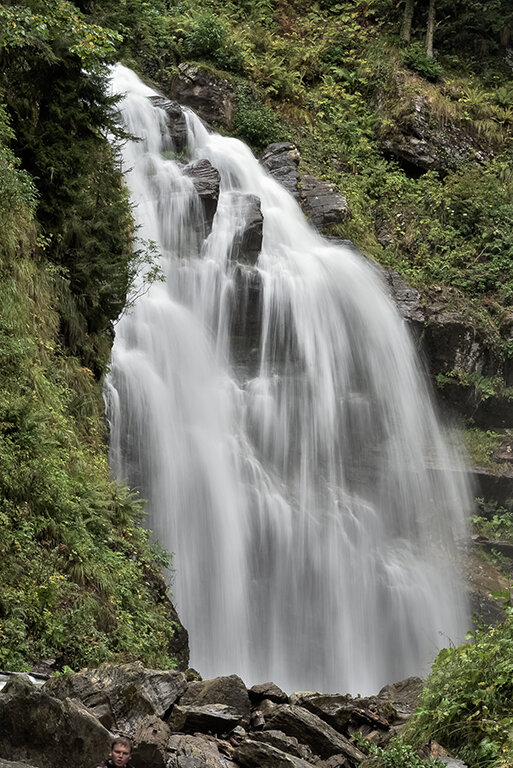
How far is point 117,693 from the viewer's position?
5.26 metres

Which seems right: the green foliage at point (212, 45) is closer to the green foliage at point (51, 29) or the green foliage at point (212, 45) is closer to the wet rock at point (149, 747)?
the green foliage at point (51, 29)

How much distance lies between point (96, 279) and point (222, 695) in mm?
6599

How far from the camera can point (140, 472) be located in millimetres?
12289

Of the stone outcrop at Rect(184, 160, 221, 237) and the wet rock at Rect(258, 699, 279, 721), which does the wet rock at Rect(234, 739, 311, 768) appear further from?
the stone outcrop at Rect(184, 160, 221, 237)

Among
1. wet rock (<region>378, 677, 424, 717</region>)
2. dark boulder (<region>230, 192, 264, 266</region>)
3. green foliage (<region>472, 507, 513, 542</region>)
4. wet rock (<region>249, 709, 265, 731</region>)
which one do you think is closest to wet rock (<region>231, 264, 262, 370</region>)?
dark boulder (<region>230, 192, 264, 266</region>)

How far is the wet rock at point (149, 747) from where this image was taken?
4414 mm

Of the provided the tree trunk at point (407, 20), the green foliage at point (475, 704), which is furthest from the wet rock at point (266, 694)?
the tree trunk at point (407, 20)

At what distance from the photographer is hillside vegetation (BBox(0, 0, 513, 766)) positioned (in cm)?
618

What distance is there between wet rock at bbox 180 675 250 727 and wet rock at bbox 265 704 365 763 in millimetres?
306

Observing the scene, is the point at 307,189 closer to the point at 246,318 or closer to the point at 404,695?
the point at 246,318

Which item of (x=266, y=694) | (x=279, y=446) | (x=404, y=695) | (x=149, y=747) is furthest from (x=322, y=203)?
(x=149, y=747)

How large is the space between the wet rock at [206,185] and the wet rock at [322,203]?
139 inches

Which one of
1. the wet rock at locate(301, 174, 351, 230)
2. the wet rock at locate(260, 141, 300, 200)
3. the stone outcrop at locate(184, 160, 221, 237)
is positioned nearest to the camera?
Result: the stone outcrop at locate(184, 160, 221, 237)

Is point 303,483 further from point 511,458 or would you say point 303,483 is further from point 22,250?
point 22,250
